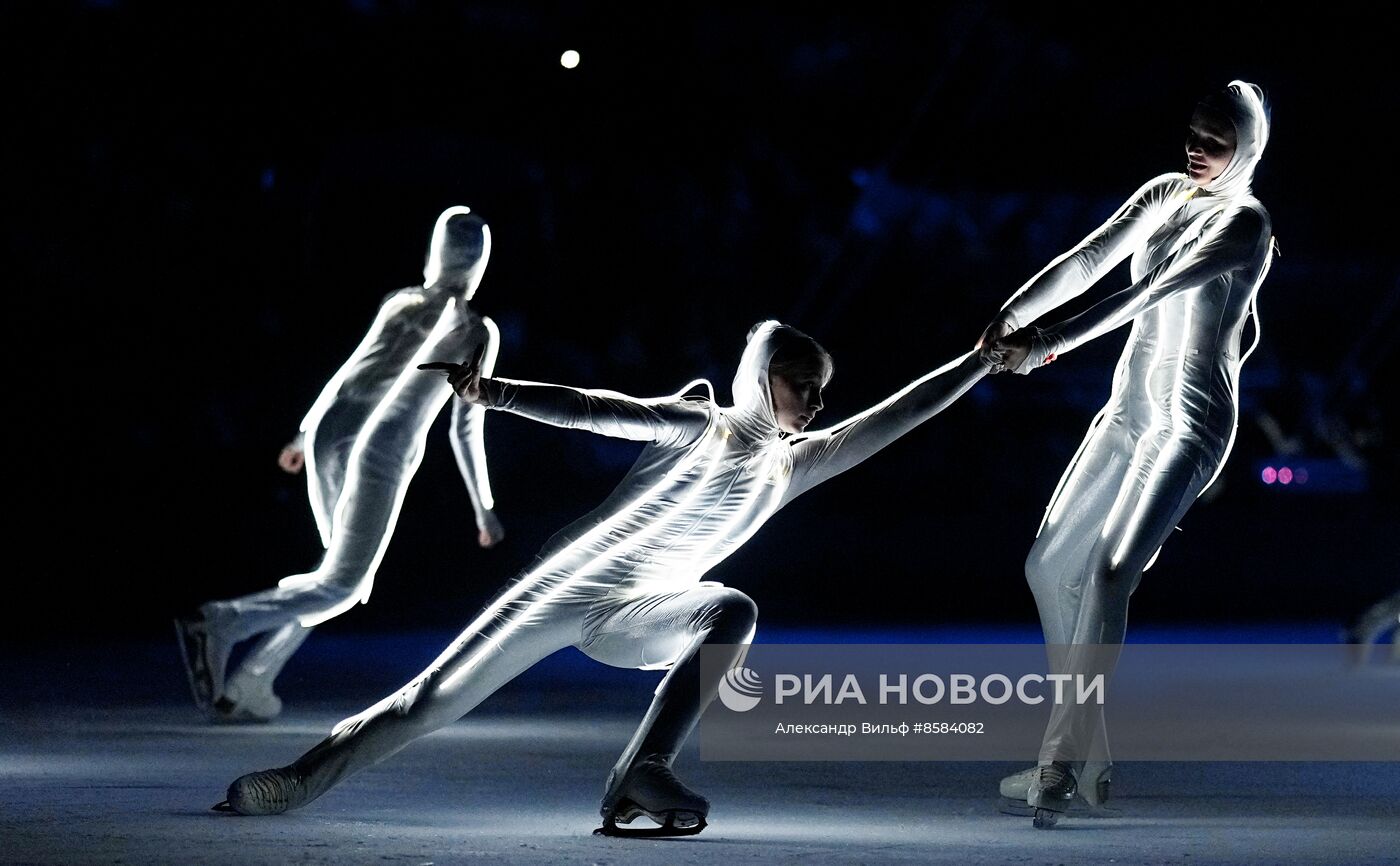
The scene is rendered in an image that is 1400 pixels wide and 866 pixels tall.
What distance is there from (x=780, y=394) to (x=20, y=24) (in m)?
13.1

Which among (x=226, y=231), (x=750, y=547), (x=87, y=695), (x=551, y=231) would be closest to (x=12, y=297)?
(x=226, y=231)

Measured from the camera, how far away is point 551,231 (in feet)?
59.2

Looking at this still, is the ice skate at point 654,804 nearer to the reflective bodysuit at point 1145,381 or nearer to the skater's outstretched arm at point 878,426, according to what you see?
the skater's outstretched arm at point 878,426

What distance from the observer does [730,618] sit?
222 inches

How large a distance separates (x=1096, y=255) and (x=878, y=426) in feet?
3.61

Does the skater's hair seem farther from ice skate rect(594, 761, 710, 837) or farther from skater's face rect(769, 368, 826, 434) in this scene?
ice skate rect(594, 761, 710, 837)

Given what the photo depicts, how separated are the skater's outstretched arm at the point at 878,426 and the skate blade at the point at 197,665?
3.67m

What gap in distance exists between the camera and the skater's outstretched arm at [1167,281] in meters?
5.85

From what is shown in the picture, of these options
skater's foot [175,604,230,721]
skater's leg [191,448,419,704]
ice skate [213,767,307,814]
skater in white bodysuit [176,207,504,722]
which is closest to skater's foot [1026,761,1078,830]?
ice skate [213,767,307,814]

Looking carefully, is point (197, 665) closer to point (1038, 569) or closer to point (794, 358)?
point (1038, 569)

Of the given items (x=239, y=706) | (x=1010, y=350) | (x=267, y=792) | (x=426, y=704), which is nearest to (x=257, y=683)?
(x=239, y=706)

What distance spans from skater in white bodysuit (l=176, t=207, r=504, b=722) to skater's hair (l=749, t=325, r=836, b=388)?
302 cm

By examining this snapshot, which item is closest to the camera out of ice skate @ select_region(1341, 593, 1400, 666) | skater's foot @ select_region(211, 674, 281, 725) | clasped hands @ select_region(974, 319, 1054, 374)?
clasped hands @ select_region(974, 319, 1054, 374)

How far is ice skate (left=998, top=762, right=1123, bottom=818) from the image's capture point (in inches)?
241
